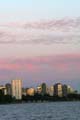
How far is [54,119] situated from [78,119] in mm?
5325

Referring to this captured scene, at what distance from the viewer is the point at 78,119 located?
11575cm

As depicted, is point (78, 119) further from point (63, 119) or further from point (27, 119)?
point (27, 119)

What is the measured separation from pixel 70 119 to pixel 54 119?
313cm

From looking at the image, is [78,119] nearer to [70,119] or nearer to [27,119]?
[70,119]

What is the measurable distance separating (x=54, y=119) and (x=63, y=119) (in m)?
1.78

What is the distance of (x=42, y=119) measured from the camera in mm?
119125

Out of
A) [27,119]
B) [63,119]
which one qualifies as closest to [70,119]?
[63,119]

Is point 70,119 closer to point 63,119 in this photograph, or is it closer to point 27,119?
point 63,119

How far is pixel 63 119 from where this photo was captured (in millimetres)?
118312

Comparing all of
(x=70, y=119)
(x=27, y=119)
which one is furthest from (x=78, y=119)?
(x=27, y=119)

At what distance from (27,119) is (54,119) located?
5683mm

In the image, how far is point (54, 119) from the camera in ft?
391

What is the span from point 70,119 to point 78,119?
2.39m
